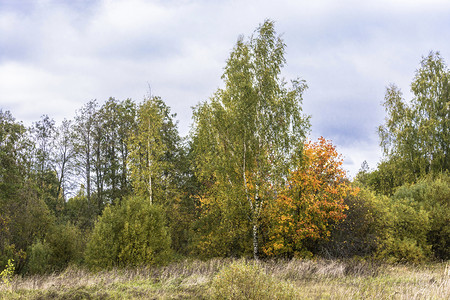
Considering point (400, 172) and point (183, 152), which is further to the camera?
point (400, 172)

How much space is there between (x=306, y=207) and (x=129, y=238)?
7653 mm

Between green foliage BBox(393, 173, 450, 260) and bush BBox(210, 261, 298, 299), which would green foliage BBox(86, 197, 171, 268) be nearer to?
bush BBox(210, 261, 298, 299)

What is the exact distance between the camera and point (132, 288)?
7.77m

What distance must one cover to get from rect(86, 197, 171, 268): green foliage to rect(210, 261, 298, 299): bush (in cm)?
686

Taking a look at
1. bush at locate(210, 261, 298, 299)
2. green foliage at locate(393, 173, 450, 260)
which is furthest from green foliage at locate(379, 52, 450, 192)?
bush at locate(210, 261, 298, 299)

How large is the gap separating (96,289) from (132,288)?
822 millimetres

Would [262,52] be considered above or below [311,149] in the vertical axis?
above

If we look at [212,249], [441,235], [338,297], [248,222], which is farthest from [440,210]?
[338,297]

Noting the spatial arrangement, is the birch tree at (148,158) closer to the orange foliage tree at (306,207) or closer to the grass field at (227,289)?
the orange foliage tree at (306,207)

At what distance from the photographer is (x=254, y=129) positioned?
15922mm

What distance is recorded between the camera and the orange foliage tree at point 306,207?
1496 centimetres

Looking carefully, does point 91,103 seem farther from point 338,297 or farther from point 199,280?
point 338,297

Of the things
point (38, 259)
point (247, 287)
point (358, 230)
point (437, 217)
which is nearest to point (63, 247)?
point (38, 259)

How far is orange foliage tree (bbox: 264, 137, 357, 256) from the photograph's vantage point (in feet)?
49.1
